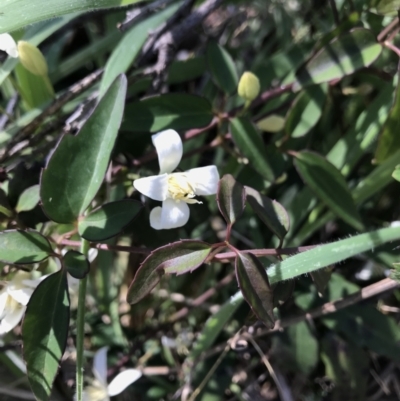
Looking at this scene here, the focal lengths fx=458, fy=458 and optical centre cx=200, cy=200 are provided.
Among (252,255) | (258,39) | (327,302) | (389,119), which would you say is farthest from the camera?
(258,39)

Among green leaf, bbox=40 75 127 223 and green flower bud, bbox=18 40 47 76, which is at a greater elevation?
green flower bud, bbox=18 40 47 76

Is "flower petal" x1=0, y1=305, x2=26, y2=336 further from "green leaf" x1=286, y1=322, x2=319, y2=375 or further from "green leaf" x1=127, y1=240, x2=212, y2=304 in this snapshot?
"green leaf" x1=286, y1=322, x2=319, y2=375

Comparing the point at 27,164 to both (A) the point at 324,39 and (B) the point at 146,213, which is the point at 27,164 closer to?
(B) the point at 146,213

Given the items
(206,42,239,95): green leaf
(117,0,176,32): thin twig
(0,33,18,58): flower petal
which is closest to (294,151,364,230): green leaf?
(206,42,239,95): green leaf

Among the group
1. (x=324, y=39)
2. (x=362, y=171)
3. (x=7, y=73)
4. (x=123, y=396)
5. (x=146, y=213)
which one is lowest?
(x=123, y=396)

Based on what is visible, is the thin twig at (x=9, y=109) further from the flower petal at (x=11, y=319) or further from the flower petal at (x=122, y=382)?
the flower petal at (x=122, y=382)

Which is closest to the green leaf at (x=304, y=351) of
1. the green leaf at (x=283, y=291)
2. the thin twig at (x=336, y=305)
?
the thin twig at (x=336, y=305)

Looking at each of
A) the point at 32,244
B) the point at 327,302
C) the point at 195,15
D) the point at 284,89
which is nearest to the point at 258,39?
the point at 195,15
